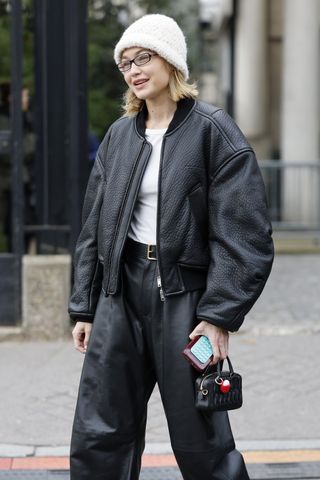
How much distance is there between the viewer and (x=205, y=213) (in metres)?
3.58

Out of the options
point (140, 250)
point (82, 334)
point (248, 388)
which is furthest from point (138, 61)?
point (248, 388)

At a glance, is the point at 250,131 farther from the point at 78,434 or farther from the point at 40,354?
the point at 78,434

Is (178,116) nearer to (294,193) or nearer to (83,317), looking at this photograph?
(83,317)

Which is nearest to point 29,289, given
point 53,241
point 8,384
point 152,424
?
point 53,241

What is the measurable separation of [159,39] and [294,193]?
838 cm

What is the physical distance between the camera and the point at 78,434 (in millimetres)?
3703

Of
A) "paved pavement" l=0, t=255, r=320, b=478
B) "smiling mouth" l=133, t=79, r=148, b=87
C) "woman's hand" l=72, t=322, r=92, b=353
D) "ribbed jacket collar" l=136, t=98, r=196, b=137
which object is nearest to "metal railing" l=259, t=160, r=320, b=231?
"paved pavement" l=0, t=255, r=320, b=478

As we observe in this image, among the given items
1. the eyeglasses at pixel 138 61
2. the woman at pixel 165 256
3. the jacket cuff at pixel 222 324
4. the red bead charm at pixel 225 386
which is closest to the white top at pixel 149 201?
the woman at pixel 165 256

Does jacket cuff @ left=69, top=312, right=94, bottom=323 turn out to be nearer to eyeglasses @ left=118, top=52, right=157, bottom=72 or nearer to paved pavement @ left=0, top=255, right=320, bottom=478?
eyeglasses @ left=118, top=52, right=157, bottom=72

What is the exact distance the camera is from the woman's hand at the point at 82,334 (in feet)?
12.7

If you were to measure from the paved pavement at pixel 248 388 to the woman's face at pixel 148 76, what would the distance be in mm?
2171

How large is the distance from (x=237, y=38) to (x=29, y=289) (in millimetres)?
10925

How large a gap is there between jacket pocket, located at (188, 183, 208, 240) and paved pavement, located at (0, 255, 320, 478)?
1870 mm

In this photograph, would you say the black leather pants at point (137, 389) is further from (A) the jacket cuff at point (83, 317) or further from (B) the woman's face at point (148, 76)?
(B) the woman's face at point (148, 76)
